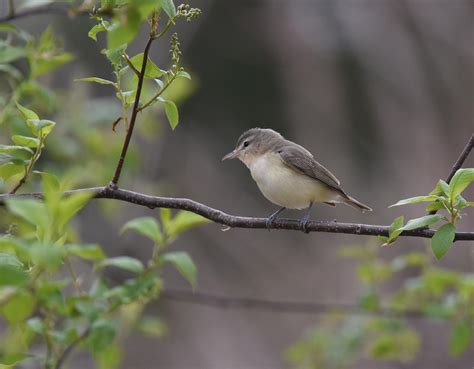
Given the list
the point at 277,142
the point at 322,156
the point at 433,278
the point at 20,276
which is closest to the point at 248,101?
the point at 322,156

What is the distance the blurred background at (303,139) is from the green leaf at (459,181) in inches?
201

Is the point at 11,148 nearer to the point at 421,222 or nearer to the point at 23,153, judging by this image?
the point at 23,153

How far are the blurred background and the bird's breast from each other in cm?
336

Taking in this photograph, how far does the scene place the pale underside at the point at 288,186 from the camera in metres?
3.43

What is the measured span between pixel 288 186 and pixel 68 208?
2081 mm

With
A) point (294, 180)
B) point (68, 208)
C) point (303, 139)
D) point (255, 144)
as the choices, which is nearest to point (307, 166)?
point (294, 180)

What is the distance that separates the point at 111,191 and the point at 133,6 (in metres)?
0.69

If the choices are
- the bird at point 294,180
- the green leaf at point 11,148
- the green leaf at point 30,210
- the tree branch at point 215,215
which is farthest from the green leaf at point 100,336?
the bird at point 294,180

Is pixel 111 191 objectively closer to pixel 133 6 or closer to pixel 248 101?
pixel 133 6

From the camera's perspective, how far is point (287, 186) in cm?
344

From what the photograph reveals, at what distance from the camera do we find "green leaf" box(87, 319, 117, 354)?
2.21 meters

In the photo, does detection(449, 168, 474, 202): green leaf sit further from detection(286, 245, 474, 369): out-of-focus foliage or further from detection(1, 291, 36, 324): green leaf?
detection(1, 291, 36, 324): green leaf

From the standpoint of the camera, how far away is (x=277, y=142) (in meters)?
3.88

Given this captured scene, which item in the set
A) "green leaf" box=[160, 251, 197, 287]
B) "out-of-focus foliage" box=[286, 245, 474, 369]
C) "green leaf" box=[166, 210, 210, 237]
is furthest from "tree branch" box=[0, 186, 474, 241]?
"out-of-focus foliage" box=[286, 245, 474, 369]
